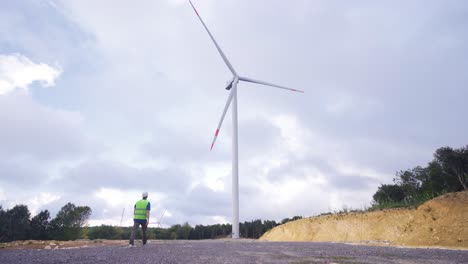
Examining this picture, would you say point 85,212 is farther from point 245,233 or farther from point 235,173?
point 235,173

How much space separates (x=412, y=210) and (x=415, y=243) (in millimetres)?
5757

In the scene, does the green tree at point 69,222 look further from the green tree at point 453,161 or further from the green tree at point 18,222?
the green tree at point 453,161

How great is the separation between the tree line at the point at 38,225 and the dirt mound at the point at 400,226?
181ft

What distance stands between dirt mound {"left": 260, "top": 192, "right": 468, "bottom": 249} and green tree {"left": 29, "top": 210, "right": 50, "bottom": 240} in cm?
5675

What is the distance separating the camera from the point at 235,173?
33594mm

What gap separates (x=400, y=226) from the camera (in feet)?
85.0

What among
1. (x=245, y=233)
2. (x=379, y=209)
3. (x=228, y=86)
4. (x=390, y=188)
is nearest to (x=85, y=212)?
(x=245, y=233)

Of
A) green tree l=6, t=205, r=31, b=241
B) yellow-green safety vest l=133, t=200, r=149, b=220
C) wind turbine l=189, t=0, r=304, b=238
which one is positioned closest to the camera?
yellow-green safety vest l=133, t=200, r=149, b=220

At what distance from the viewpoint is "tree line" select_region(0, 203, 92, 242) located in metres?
65.6

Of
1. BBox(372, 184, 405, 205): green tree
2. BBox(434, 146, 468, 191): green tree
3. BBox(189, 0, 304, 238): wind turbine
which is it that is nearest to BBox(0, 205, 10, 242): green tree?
BBox(189, 0, 304, 238): wind turbine

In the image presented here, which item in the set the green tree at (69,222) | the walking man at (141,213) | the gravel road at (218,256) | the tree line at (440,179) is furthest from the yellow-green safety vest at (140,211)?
the green tree at (69,222)

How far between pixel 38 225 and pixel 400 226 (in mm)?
71815

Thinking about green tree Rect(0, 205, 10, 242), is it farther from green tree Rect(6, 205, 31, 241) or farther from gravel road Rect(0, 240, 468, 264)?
gravel road Rect(0, 240, 468, 264)

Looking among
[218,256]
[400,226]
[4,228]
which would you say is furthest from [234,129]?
[4,228]
